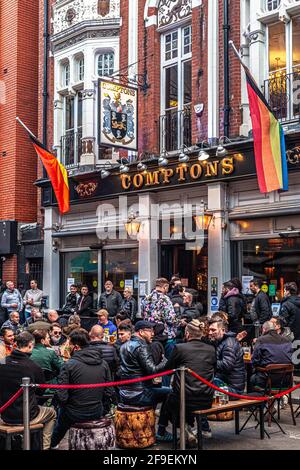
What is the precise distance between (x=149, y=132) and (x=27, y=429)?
35.2 feet

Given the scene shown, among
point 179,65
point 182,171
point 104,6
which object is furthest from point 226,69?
point 104,6

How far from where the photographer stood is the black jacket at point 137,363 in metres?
7.75

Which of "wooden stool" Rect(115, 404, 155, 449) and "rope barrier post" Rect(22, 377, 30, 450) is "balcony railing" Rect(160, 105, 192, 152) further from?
"rope barrier post" Rect(22, 377, 30, 450)

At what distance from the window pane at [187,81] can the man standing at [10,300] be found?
6.44m

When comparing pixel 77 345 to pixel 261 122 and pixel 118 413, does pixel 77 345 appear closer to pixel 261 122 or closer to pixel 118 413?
pixel 118 413

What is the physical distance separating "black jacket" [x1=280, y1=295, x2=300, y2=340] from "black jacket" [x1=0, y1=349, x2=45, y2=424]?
5649mm

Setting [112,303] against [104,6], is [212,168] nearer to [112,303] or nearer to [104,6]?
[112,303]

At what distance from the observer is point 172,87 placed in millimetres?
16141

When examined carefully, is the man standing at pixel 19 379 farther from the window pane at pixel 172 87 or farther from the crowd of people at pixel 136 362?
the window pane at pixel 172 87

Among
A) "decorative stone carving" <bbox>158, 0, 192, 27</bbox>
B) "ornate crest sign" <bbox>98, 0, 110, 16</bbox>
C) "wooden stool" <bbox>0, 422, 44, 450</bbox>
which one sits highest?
"ornate crest sign" <bbox>98, 0, 110, 16</bbox>

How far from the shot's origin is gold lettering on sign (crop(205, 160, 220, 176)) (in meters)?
14.1

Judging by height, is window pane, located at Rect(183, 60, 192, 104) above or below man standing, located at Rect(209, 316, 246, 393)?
above

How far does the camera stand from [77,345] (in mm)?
7770

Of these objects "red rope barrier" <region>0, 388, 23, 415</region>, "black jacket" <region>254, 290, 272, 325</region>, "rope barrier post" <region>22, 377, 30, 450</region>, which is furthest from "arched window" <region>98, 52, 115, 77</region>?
"rope barrier post" <region>22, 377, 30, 450</region>
